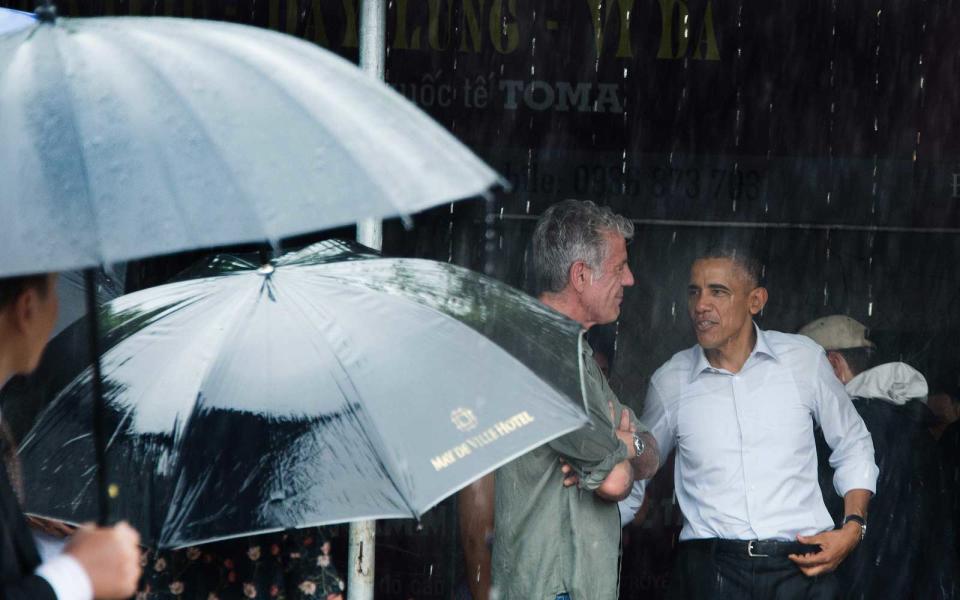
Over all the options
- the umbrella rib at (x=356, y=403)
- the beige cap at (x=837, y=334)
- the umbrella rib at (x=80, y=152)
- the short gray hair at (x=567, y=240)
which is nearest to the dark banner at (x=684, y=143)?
the beige cap at (x=837, y=334)

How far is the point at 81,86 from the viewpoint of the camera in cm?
175

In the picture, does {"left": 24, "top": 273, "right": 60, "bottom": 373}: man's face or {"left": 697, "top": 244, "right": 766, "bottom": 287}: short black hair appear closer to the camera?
{"left": 24, "top": 273, "right": 60, "bottom": 373}: man's face

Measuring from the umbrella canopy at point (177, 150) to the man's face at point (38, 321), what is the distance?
0.41 metres

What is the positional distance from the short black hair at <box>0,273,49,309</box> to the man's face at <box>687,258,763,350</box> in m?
3.15

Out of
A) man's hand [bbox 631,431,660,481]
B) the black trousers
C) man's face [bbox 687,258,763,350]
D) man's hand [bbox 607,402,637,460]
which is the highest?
man's face [bbox 687,258,763,350]

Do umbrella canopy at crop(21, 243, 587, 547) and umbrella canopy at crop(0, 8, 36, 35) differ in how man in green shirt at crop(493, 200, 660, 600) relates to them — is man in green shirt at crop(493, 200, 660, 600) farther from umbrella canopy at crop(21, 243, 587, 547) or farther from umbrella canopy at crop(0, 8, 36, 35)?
umbrella canopy at crop(0, 8, 36, 35)

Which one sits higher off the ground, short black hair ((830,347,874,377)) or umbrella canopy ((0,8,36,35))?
umbrella canopy ((0,8,36,35))

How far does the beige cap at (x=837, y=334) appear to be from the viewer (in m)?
5.88

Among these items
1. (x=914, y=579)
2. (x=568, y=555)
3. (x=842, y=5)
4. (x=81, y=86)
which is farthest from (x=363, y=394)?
(x=842, y=5)

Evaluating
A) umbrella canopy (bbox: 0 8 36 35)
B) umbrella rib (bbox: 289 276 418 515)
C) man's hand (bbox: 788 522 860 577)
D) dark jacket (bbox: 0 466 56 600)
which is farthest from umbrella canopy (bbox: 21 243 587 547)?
man's hand (bbox: 788 522 860 577)

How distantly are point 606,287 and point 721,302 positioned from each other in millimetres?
881

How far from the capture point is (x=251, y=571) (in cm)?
289

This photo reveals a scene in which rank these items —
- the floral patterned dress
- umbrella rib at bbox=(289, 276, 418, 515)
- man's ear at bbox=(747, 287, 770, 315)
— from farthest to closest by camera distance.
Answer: man's ear at bbox=(747, 287, 770, 315), the floral patterned dress, umbrella rib at bbox=(289, 276, 418, 515)

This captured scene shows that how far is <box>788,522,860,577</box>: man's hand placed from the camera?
15.0 feet
